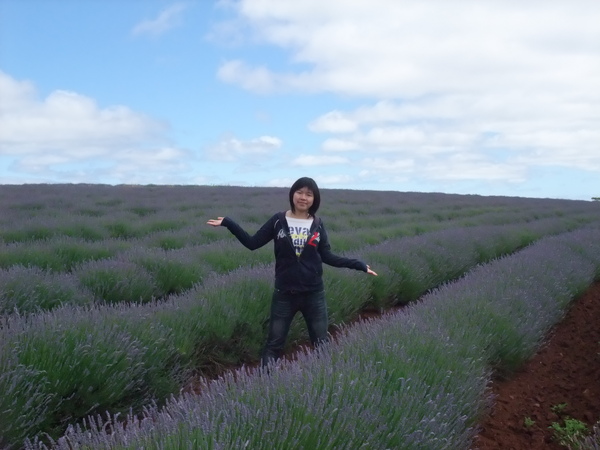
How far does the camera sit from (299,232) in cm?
421

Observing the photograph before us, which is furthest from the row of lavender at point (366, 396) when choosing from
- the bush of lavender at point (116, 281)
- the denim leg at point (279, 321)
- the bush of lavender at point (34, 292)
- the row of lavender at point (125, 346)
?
the bush of lavender at point (116, 281)

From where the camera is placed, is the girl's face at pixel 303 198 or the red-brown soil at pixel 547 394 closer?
the red-brown soil at pixel 547 394

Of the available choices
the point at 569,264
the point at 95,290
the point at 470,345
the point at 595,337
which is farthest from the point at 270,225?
the point at 569,264

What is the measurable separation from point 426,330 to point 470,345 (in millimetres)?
323

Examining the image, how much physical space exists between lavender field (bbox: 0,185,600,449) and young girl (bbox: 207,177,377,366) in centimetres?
32

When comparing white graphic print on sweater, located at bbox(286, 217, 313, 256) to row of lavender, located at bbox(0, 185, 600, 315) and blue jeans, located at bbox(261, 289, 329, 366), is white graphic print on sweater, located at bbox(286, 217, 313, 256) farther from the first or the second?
row of lavender, located at bbox(0, 185, 600, 315)

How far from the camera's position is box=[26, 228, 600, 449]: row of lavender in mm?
1961

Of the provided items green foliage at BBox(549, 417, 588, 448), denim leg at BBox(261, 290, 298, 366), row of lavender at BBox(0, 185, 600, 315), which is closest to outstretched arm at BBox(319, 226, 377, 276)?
denim leg at BBox(261, 290, 298, 366)

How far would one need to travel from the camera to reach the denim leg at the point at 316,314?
430 cm

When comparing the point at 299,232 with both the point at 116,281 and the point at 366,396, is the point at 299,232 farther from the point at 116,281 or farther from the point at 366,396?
the point at 116,281

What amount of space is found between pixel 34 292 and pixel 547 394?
437cm

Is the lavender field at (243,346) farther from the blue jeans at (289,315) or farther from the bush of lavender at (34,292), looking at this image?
the blue jeans at (289,315)

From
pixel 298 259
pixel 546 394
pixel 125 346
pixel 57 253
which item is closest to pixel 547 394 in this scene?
pixel 546 394

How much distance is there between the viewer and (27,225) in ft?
33.2
